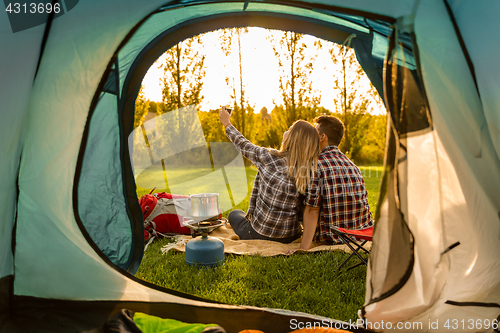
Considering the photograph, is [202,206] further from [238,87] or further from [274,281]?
[238,87]

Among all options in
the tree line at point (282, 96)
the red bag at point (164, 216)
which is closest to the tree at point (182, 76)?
the tree line at point (282, 96)

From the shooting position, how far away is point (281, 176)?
262cm

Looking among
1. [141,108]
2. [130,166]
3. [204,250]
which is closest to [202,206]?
[204,250]

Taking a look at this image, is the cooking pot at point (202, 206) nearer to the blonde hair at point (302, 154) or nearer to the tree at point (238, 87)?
the blonde hair at point (302, 154)

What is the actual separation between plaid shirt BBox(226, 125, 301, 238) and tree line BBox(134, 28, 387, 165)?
6427 millimetres

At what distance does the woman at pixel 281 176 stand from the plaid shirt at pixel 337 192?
0.09 m

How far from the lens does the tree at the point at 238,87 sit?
894cm

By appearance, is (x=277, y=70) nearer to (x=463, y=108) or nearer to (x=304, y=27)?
(x=304, y=27)

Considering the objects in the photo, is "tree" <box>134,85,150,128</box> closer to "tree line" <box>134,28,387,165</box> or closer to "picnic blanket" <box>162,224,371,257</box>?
"tree line" <box>134,28,387,165</box>

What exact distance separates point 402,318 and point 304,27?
1700 mm

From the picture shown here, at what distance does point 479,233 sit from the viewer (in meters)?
1.27

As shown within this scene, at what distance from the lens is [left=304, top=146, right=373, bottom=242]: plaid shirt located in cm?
255

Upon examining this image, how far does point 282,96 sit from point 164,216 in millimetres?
6465

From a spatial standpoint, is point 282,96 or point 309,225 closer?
point 309,225
